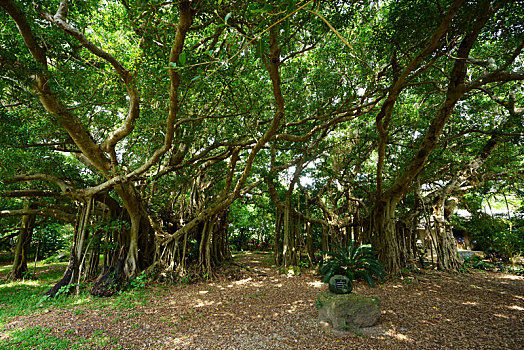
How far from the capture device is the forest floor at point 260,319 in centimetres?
294

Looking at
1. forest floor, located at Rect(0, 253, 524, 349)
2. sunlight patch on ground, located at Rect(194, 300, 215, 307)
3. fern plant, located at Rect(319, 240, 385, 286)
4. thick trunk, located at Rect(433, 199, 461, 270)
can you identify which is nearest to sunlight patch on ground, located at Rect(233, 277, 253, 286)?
forest floor, located at Rect(0, 253, 524, 349)

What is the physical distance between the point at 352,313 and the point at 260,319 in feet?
4.21

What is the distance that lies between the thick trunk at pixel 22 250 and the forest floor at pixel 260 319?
75.4 inches

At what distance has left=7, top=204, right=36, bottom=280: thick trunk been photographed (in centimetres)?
711

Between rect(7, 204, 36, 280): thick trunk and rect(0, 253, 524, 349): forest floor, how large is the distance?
6.28 feet

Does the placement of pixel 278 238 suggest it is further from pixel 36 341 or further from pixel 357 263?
pixel 36 341

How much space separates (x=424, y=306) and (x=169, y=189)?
601cm

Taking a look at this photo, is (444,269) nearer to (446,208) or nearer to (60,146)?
(446,208)

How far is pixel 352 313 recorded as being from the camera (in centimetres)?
333

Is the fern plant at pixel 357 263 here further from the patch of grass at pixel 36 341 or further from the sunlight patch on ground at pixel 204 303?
the patch of grass at pixel 36 341

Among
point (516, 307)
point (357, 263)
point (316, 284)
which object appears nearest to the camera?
point (516, 307)

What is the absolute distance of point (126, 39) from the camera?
5.45 m

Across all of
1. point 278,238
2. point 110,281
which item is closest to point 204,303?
point 110,281

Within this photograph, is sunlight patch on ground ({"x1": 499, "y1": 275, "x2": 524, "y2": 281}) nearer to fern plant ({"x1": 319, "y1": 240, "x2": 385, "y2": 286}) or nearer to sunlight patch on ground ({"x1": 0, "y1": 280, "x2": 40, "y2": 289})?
fern plant ({"x1": 319, "y1": 240, "x2": 385, "y2": 286})
